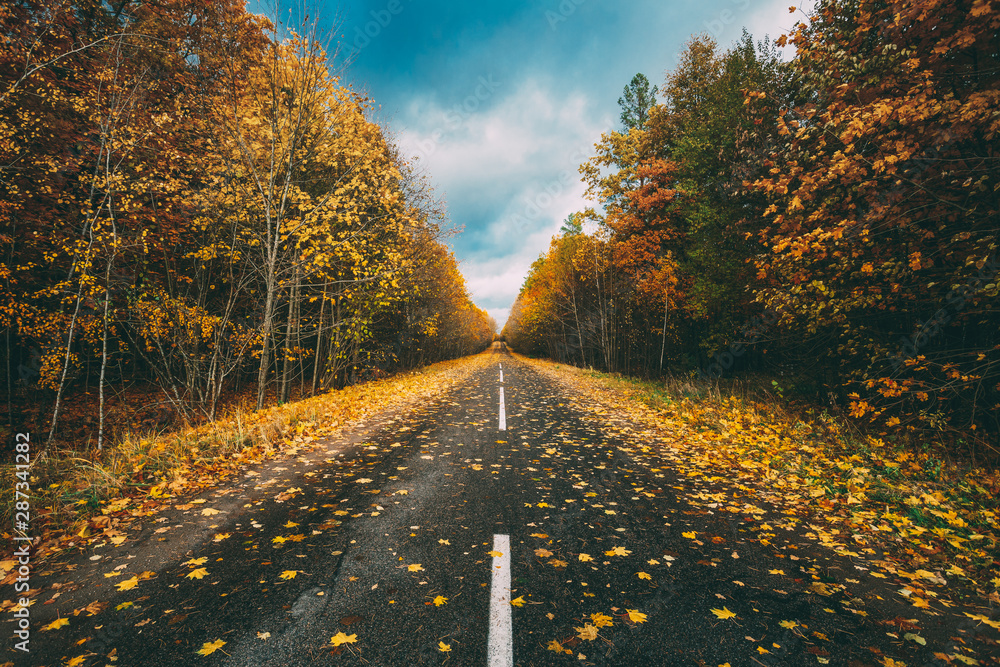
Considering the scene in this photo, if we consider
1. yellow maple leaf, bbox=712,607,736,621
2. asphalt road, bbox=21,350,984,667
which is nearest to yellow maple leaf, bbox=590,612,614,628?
asphalt road, bbox=21,350,984,667

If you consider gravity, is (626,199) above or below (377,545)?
above

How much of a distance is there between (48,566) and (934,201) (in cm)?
1162

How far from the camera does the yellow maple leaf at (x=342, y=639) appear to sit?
2.58m

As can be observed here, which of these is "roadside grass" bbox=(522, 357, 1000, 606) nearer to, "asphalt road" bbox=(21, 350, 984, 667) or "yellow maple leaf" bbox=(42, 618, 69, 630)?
"asphalt road" bbox=(21, 350, 984, 667)

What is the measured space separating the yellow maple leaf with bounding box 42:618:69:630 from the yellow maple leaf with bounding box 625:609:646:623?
4.14 m

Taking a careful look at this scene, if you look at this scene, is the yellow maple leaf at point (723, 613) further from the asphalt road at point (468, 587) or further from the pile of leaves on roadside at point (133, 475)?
the pile of leaves on roadside at point (133, 475)

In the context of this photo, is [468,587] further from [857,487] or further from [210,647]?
→ [857,487]

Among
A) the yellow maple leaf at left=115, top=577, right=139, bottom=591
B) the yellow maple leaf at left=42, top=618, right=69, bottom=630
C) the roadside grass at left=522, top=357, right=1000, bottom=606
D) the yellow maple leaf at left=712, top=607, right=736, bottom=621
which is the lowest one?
the yellow maple leaf at left=42, top=618, right=69, bottom=630

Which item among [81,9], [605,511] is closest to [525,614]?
[605,511]

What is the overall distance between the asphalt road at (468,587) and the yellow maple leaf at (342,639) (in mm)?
15

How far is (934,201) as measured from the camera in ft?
18.6

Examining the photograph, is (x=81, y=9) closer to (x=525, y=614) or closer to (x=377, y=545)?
(x=377, y=545)

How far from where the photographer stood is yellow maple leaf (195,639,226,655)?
2.46 metres

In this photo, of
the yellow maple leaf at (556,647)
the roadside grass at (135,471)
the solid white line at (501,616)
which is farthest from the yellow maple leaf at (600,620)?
the roadside grass at (135,471)
